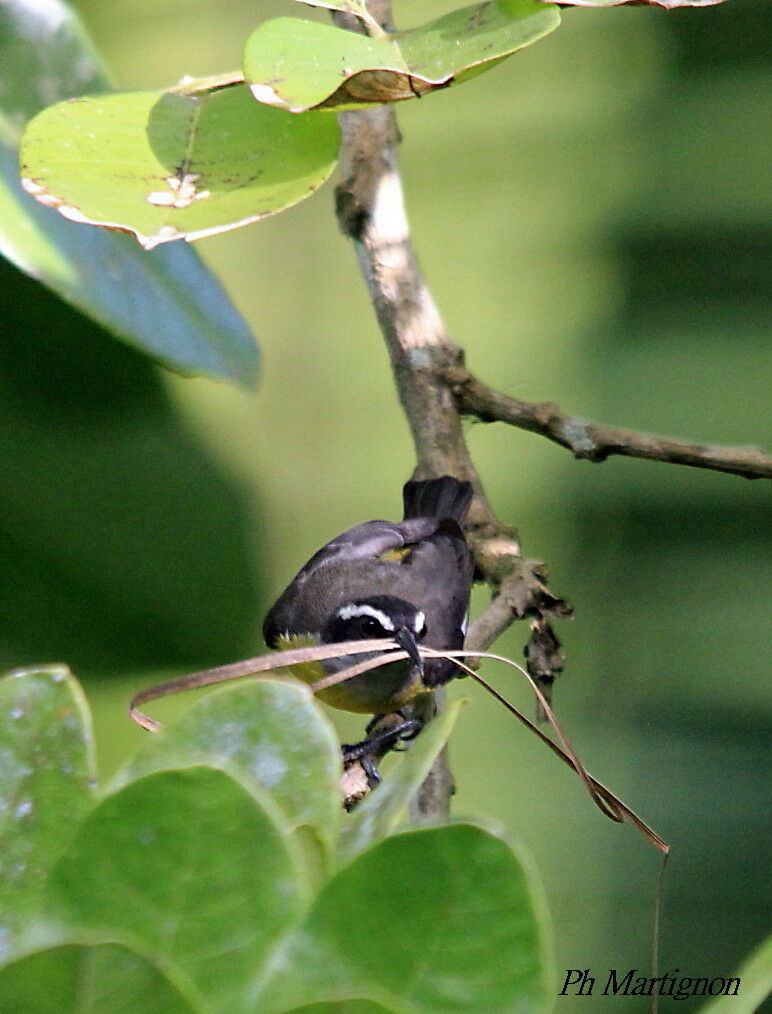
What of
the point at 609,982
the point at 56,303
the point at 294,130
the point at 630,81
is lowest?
the point at 609,982

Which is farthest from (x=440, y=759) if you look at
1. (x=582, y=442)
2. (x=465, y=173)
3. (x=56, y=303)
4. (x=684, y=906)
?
(x=56, y=303)

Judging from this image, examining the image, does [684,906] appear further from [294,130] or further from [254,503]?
[294,130]

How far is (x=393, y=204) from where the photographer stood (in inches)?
37.9

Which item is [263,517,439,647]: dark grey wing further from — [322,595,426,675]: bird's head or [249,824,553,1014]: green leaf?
[249,824,553,1014]: green leaf

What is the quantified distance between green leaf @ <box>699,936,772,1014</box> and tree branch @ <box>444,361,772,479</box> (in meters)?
0.60

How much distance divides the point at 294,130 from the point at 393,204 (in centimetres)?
40

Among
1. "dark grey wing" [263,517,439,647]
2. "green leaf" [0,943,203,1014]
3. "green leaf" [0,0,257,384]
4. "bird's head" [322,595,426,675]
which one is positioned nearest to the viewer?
"green leaf" [0,943,203,1014]

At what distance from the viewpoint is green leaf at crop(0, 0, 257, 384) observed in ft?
2.39

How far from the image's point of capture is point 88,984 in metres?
0.18

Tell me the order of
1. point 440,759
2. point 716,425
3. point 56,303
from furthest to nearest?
point 56,303, point 716,425, point 440,759

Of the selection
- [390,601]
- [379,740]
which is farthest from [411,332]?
[379,740]

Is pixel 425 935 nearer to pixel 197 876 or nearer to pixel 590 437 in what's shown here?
pixel 197 876

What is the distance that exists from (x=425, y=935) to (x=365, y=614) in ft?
2.48

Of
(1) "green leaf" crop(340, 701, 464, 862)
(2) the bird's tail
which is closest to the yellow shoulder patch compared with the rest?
(2) the bird's tail
